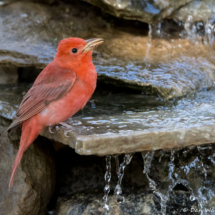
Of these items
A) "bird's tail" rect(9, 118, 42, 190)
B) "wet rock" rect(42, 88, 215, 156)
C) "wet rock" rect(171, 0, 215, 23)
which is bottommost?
"bird's tail" rect(9, 118, 42, 190)

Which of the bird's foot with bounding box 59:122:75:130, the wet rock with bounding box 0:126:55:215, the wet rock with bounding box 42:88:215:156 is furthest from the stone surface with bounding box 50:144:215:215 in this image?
the bird's foot with bounding box 59:122:75:130

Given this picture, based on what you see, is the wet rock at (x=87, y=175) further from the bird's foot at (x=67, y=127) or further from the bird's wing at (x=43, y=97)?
the bird's wing at (x=43, y=97)

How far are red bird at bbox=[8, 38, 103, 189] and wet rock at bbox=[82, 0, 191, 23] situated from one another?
1.13 metres

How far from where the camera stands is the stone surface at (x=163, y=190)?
309 cm

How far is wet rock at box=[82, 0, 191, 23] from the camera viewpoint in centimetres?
379

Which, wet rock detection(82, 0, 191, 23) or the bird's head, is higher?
wet rock detection(82, 0, 191, 23)

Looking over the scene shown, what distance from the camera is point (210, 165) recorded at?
326 centimetres

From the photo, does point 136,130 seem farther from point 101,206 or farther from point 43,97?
point 101,206

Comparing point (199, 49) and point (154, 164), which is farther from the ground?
point (199, 49)

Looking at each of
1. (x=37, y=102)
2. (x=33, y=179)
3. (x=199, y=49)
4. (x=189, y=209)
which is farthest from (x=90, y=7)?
(x=189, y=209)

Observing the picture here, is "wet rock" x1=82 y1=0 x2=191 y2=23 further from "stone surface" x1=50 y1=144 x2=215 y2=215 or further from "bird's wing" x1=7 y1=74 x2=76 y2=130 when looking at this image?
"stone surface" x1=50 y1=144 x2=215 y2=215

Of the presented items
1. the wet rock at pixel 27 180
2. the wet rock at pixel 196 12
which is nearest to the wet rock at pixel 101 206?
the wet rock at pixel 27 180

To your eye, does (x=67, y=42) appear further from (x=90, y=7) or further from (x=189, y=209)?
(x=189, y=209)

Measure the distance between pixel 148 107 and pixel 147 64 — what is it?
0.66 meters
